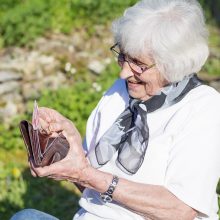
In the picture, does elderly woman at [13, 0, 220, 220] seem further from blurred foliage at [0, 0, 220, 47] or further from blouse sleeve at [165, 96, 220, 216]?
blurred foliage at [0, 0, 220, 47]

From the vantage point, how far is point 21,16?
657cm

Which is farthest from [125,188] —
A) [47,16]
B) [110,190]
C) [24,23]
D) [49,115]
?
[47,16]

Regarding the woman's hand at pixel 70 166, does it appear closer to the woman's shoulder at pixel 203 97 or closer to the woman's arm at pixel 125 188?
the woman's arm at pixel 125 188

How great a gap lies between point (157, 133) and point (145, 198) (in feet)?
1.04

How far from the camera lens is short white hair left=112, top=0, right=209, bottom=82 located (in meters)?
2.72

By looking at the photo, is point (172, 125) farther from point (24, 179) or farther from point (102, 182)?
point (24, 179)

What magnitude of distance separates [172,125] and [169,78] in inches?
7.9

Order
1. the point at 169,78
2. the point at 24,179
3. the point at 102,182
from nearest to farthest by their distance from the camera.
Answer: the point at 102,182 < the point at 169,78 < the point at 24,179

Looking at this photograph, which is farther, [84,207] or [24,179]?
[24,179]

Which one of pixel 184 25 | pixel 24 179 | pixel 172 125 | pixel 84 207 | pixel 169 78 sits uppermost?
pixel 184 25

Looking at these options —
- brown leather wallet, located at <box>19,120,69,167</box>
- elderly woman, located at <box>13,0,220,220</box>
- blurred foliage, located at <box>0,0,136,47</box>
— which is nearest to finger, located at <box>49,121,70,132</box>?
elderly woman, located at <box>13,0,220,220</box>

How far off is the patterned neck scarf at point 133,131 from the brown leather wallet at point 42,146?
324mm

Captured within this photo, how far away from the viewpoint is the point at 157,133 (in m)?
2.85

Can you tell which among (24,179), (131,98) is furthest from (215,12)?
(131,98)
